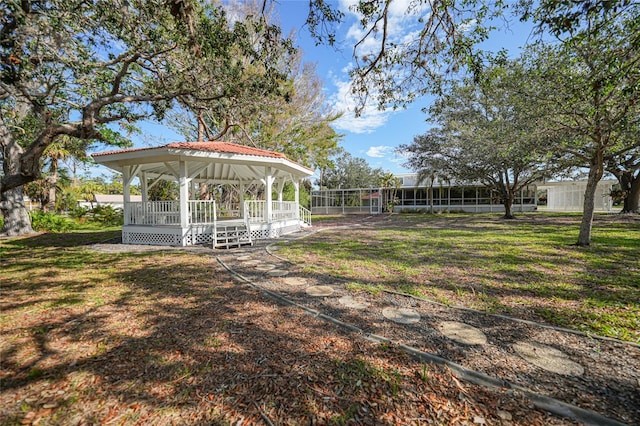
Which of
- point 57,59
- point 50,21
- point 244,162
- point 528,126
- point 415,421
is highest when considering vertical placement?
point 50,21

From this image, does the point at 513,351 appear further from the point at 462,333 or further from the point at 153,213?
the point at 153,213

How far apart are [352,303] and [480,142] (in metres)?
13.6

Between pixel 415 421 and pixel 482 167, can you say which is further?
pixel 482 167

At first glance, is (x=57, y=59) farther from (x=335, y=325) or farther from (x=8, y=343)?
(x=335, y=325)

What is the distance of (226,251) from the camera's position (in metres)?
7.50

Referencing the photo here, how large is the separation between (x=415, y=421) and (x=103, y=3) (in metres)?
8.49

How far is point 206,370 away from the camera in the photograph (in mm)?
2180

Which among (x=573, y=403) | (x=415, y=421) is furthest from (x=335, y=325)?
(x=573, y=403)

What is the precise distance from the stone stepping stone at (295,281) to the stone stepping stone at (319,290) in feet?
0.92

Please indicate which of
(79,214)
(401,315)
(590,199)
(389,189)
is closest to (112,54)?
(401,315)

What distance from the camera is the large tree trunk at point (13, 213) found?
1107cm

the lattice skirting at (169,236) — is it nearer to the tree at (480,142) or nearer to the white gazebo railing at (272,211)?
the white gazebo railing at (272,211)

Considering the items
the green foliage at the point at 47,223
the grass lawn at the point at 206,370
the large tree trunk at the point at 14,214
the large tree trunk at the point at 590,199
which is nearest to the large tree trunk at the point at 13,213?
the large tree trunk at the point at 14,214

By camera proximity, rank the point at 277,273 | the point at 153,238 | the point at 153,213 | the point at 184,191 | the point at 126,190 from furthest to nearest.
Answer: the point at 126,190 < the point at 153,213 < the point at 153,238 < the point at 184,191 < the point at 277,273
